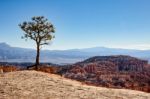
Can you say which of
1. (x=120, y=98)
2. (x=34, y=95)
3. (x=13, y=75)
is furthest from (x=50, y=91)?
(x=13, y=75)

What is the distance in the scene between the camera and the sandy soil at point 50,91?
22344 mm

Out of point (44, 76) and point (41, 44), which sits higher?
point (41, 44)

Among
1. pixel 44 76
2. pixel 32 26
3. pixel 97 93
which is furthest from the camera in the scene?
pixel 32 26

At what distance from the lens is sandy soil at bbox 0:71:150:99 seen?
22.3m

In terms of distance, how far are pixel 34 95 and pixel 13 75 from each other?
975cm

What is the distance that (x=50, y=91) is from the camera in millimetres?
23922

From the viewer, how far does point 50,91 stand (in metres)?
23.9

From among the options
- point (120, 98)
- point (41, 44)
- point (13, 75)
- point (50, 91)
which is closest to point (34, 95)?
point (50, 91)

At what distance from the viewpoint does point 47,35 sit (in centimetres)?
5538

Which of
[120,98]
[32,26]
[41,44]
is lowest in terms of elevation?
[120,98]

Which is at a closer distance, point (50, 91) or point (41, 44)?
point (50, 91)

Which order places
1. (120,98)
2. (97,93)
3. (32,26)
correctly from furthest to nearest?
(32,26), (97,93), (120,98)

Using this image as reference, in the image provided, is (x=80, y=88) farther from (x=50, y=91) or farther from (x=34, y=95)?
(x=34, y=95)

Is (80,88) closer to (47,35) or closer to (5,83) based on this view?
(5,83)
